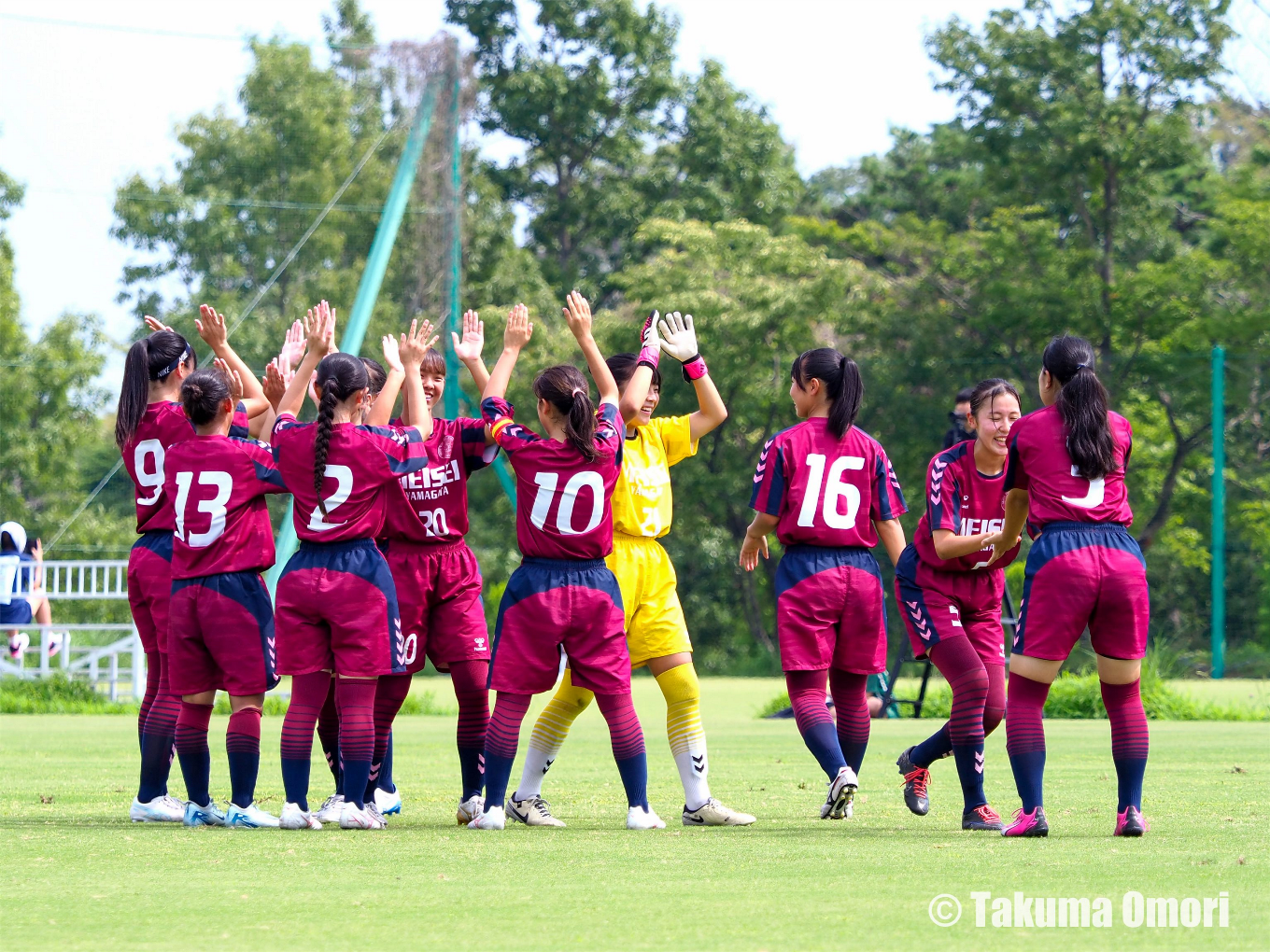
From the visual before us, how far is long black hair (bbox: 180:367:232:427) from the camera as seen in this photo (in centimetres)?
662

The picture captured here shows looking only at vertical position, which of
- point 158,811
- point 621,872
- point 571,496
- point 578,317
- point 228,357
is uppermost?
point 578,317

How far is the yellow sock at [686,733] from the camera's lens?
21.9ft

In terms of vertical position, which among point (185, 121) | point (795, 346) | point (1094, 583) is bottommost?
point (1094, 583)

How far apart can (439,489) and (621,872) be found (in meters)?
2.25

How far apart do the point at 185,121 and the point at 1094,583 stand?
2061 cm

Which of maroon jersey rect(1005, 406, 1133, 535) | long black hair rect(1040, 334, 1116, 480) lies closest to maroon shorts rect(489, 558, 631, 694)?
maroon jersey rect(1005, 406, 1133, 535)

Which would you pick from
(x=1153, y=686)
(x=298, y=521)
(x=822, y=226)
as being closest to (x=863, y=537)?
(x=298, y=521)

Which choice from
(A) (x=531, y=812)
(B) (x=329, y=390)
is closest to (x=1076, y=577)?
(A) (x=531, y=812)

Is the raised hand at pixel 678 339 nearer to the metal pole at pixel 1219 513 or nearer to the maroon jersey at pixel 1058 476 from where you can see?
the maroon jersey at pixel 1058 476

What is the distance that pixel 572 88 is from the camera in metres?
37.3

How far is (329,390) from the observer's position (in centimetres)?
634

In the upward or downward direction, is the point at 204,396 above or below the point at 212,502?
above

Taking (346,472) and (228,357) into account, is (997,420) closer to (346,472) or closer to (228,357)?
(346,472)

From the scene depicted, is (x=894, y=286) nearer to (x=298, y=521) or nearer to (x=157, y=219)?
(x=157, y=219)
